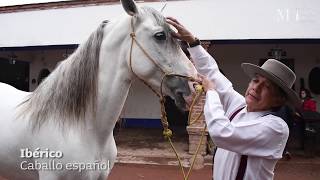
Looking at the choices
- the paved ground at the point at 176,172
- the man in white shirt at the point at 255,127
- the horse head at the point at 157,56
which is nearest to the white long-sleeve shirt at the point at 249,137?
the man in white shirt at the point at 255,127

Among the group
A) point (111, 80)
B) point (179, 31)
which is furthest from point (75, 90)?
point (179, 31)

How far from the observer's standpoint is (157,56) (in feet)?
6.70

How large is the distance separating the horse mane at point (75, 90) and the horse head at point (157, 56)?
0.25 m

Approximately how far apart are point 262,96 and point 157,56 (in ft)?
2.08

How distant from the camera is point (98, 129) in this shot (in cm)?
217

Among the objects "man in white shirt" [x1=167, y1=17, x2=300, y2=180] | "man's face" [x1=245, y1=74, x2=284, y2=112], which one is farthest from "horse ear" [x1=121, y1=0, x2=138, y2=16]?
"man's face" [x1=245, y1=74, x2=284, y2=112]

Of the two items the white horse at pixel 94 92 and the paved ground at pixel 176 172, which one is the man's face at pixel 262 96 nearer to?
the white horse at pixel 94 92

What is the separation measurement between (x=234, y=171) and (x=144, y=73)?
0.75m

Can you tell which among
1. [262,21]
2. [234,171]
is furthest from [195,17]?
[234,171]

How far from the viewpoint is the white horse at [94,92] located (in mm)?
2057

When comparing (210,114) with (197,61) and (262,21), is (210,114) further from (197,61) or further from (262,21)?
(262,21)

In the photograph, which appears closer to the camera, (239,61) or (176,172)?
(176,172)

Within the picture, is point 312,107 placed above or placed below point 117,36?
below

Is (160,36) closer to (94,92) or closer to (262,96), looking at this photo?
(94,92)
